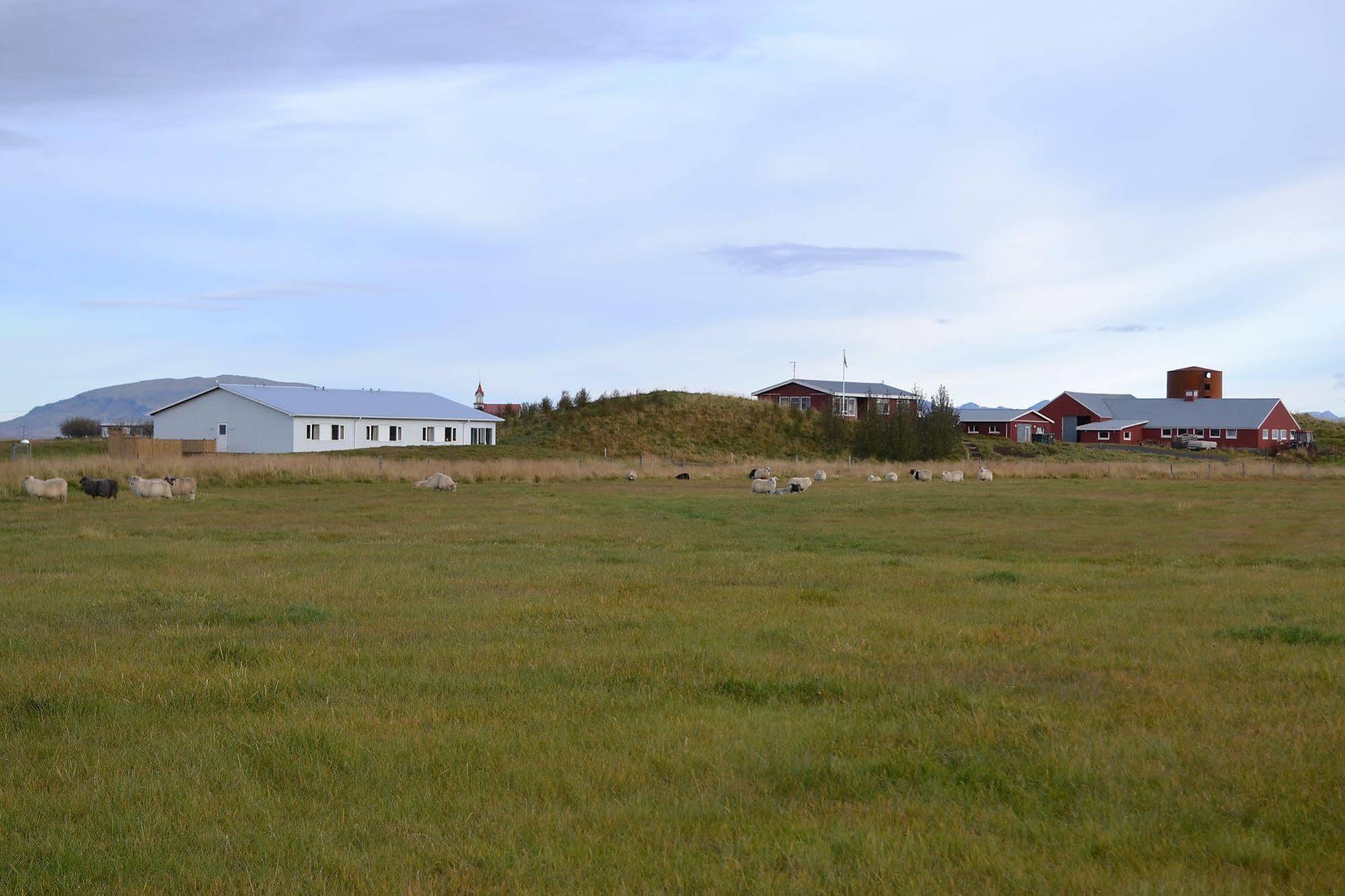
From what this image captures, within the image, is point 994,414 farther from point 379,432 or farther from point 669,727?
point 669,727

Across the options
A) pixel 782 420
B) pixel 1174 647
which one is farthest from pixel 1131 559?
pixel 782 420

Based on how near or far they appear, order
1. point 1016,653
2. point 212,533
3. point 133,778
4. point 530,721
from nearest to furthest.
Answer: point 133,778
point 530,721
point 1016,653
point 212,533

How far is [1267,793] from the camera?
20.7ft

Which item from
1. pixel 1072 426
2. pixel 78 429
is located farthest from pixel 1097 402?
pixel 78 429

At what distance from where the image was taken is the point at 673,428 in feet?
313

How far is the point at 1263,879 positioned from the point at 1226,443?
120m

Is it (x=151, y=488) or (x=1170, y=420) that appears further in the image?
(x=1170, y=420)

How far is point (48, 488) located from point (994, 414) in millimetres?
101524

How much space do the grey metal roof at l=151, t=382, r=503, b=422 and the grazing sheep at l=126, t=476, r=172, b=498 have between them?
142 ft

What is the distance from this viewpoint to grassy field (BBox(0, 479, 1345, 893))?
550 cm

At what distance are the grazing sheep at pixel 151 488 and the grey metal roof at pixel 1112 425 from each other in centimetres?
10376

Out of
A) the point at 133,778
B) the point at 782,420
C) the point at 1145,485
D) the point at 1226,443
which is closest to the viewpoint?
the point at 133,778

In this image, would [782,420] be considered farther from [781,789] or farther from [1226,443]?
[781,789]

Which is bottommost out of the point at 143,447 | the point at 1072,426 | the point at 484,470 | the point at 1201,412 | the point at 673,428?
the point at 484,470
